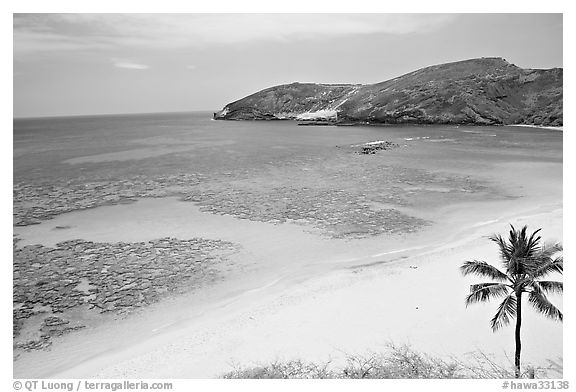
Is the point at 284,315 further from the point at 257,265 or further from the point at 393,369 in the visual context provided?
the point at 257,265

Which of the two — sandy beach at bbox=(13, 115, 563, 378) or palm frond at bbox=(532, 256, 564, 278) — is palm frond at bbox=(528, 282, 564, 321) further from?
sandy beach at bbox=(13, 115, 563, 378)

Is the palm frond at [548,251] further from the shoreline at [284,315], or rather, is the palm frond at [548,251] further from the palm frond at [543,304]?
the shoreline at [284,315]

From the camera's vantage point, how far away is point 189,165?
41.1 m

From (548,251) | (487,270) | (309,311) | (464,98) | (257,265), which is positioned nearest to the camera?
(548,251)

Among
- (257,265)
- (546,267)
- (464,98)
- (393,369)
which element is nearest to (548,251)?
(546,267)

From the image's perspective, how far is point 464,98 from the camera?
85.9 metres

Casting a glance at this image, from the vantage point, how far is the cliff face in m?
82.2

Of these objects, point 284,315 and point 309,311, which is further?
point 309,311

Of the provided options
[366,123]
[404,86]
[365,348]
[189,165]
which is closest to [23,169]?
[189,165]

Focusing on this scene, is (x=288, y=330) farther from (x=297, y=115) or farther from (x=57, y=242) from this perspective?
(x=297, y=115)

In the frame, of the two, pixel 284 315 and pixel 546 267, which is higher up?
pixel 546 267

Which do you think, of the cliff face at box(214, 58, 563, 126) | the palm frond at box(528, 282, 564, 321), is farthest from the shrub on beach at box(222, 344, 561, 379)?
the cliff face at box(214, 58, 563, 126)

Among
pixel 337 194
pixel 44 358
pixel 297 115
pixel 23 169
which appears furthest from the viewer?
pixel 297 115

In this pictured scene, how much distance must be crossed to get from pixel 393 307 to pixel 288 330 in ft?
10.6
